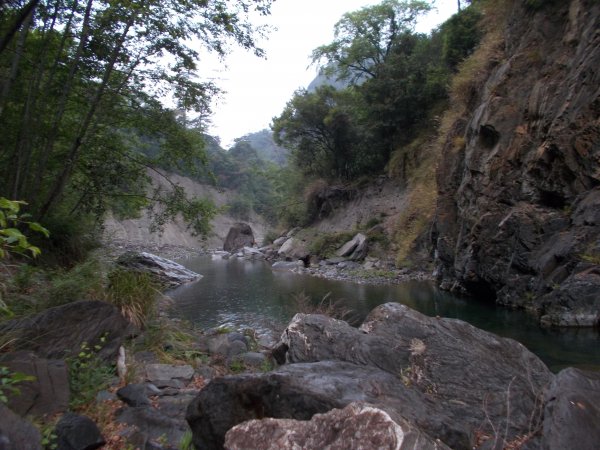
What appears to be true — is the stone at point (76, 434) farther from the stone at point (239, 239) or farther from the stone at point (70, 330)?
the stone at point (239, 239)

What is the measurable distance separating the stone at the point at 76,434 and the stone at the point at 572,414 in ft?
10.3

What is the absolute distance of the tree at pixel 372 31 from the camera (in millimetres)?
30344

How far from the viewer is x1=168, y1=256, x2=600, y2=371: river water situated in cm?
756

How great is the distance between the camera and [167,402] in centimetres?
420

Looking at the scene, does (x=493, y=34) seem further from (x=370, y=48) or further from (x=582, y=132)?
(x=370, y=48)

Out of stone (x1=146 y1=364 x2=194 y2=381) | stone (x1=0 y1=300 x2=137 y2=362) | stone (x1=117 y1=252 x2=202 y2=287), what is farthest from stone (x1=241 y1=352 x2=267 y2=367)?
stone (x1=117 y1=252 x2=202 y2=287)

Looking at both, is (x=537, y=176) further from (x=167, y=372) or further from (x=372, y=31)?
(x=372, y=31)

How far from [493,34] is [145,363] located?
57.2 feet

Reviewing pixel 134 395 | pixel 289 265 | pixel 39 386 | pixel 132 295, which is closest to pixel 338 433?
pixel 39 386

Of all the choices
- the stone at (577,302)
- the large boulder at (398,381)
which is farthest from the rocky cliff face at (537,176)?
the large boulder at (398,381)

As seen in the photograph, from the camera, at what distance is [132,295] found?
638cm

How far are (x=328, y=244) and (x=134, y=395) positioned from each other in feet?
75.6

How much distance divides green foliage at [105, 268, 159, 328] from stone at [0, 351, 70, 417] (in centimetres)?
248

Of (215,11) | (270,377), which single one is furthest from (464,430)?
(215,11)
